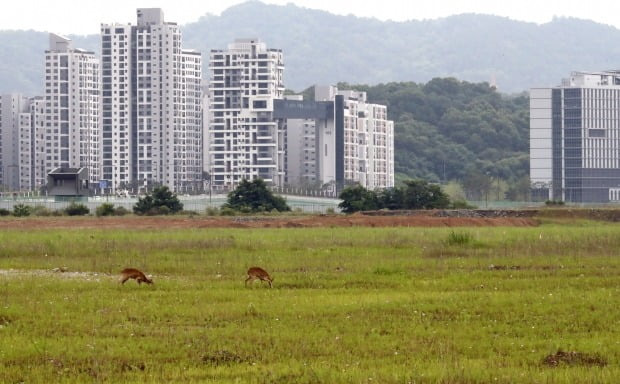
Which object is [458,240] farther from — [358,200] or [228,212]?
[358,200]

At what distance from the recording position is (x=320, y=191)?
7717 inches

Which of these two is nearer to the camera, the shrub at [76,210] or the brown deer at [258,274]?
Answer: the brown deer at [258,274]

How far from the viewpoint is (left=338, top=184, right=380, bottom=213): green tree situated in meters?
104

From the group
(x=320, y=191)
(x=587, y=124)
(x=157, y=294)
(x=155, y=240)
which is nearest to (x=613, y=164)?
(x=587, y=124)

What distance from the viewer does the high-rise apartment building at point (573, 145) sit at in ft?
600

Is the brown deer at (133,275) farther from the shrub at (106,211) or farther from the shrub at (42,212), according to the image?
the shrub at (42,212)

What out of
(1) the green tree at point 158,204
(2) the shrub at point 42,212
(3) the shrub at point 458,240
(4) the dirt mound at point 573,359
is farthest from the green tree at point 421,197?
(4) the dirt mound at point 573,359

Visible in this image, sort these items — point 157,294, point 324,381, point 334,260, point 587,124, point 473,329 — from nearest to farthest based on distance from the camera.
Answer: point 324,381
point 473,329
point 157,294
point 334,260
point 587,124

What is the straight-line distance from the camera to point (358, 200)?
105 metres

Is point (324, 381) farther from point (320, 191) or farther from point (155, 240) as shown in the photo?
point (320, 191)

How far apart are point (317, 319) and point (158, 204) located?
249 feet

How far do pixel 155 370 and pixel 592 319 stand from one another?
26.9ft

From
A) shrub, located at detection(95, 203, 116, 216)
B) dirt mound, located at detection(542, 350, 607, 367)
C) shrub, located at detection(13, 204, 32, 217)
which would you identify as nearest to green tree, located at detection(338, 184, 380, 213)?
shrub, located at detection(95, 203, 116, 216)

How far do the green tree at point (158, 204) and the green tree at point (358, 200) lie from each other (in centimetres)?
1246
